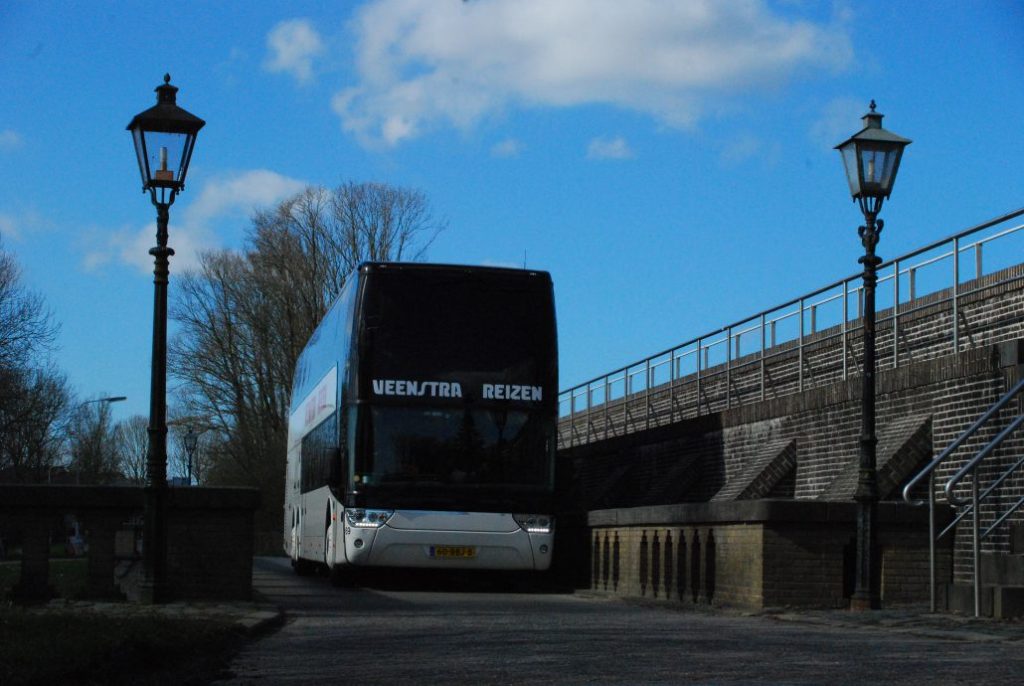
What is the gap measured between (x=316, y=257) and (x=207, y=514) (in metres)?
36.9

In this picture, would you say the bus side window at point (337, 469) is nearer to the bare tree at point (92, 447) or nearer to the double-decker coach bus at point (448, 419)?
the double-decker coach bus at point (448, 419)

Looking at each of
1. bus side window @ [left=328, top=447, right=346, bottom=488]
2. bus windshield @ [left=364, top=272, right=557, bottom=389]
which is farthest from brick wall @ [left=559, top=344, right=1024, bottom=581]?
bus side window @ [left=328, top=447, right=346, bottom=488]

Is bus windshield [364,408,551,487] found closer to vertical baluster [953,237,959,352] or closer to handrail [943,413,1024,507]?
vertical baluster [953,237,959,352]

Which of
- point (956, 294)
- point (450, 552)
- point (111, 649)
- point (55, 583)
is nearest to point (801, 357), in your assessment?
point (956, 294)

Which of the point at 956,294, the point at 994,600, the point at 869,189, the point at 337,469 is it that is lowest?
the point at 994,600

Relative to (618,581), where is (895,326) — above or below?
above

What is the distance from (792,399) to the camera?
22.9m

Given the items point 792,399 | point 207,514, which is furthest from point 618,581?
point 207,514

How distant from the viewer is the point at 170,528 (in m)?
15.5

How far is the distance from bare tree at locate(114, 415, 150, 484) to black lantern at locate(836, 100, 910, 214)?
8001 cm

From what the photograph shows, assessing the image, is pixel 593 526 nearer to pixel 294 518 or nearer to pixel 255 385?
pixel 294 518

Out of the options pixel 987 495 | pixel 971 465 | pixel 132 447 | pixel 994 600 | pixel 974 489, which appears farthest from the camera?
pixel 132 447

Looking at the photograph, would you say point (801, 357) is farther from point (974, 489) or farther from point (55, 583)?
point (55, 583)

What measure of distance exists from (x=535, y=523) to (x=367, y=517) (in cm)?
212
